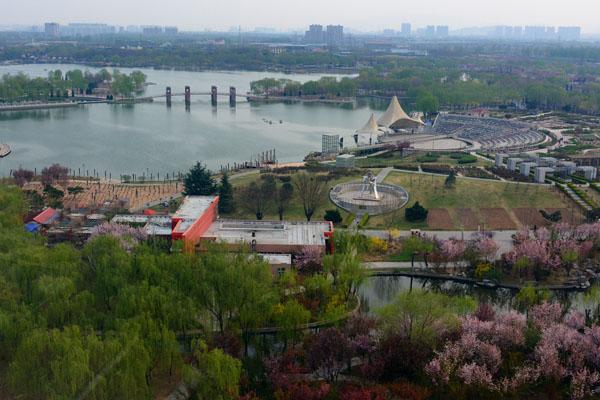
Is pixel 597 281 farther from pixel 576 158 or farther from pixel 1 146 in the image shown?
pixel 1 146

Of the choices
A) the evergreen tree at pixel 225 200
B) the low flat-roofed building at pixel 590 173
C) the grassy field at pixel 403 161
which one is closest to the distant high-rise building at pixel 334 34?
the grassy field at pixel 403 161

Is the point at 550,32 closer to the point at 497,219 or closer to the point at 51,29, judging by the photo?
the point at 51,29

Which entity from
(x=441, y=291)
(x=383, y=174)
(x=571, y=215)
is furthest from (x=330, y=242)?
(x=383, y=174)

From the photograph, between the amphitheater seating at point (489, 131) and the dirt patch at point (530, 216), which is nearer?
the dirt patch at point (530, 216)

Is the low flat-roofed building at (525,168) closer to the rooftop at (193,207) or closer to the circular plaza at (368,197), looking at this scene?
the circular plaza at (368,197)

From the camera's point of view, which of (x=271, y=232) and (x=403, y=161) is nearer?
(x=271, y=232)

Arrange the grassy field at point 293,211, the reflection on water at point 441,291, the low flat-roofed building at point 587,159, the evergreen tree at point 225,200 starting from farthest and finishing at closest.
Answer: the low flat-roofed building at point 587,159, the evergreen tree at point 225,200, the grassy field at point 293,211, the reflection on water at point 441,291
